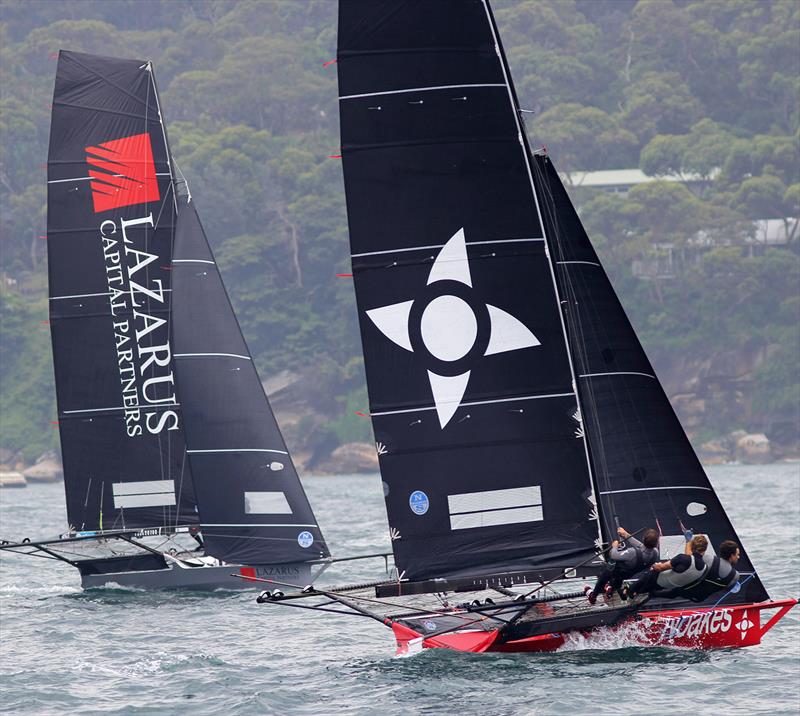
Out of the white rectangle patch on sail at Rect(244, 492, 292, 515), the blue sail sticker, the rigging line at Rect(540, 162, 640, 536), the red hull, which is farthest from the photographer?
the white rectangle patch on sail at Rect(244, 492, 292, 515)

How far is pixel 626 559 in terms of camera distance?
14617 millimetres

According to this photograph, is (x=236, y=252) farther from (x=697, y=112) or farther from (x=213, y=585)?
(x=213, y=585)

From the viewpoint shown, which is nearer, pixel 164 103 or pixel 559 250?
pixel 559 250

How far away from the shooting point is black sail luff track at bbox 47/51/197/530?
2323 cm

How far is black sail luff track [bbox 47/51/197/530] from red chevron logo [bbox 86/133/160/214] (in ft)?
0.05

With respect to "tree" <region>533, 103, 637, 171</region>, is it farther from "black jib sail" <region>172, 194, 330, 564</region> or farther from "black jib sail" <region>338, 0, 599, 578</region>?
"black jib sail" <region>338, 0, 599, 578</region>

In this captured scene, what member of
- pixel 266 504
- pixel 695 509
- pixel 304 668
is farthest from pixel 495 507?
pixel 266 504

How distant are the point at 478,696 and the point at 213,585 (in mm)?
8736

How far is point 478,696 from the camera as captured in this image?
540 inches

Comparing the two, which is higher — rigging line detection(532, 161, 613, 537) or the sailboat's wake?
rigging line detection(532, 161, 613, 537)

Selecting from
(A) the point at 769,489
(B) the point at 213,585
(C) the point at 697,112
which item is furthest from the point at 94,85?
(C) the point at 697,112

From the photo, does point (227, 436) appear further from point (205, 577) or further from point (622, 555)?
point (622, 555)

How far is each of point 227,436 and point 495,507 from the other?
7.34 metres

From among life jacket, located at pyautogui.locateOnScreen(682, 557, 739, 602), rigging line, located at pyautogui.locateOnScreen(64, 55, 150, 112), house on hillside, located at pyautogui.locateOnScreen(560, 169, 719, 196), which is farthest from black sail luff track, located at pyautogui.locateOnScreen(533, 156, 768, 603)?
house on hillside, located at pyautogui.locateOnScreen(560, 169, 719, 196)
